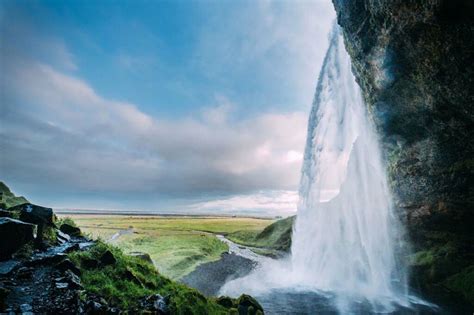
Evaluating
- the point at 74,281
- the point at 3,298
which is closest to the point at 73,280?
the point at 74,281

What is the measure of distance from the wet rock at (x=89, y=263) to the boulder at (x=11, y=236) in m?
3.20

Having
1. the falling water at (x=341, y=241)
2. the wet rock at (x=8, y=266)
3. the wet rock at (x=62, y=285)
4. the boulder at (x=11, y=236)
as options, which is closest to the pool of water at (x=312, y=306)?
the falling water at (x=341, y=241)

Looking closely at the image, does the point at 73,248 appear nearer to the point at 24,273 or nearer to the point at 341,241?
the point at 24,273

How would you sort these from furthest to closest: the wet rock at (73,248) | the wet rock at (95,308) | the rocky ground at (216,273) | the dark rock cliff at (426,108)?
the rocky ground at (216,273)
the dark rock cliff at (426,108)
the wet rock at (73,248)
the wet rock at (95,308)

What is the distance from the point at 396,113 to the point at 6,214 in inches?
1280

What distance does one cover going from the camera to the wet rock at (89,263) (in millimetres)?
14950

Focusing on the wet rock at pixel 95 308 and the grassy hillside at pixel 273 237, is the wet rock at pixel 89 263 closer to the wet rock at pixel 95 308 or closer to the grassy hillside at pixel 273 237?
the wet rock at pixel 95 308

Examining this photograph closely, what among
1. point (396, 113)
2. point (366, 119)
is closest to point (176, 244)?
point (366, 119)

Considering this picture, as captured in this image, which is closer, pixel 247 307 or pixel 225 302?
pixel 225 302

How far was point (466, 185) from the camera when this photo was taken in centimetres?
2530

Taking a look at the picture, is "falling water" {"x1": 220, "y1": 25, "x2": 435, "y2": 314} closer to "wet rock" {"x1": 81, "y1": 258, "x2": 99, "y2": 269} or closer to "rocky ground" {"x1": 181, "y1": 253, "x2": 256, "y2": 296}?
"rocky ground" {"x1": 181, "y1": 253, "x2": 256, "y2": 296}

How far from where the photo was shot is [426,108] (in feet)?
76.0

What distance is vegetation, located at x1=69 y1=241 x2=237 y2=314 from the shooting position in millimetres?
13180

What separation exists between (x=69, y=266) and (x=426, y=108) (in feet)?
93.1
